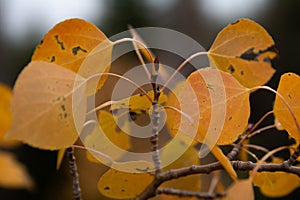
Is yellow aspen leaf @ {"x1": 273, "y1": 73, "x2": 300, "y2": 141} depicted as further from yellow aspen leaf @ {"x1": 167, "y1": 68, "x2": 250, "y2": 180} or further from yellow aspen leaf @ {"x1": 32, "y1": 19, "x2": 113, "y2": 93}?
yellow aspen leaf @ {"x1": 32, "y1": 19, "x2": 113, "y2": 93}

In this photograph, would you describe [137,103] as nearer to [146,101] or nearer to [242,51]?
[146,101]

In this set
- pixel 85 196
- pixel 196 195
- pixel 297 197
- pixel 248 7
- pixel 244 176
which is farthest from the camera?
pixel 248 7

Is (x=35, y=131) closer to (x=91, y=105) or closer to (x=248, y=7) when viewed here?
(x=91, y=105)

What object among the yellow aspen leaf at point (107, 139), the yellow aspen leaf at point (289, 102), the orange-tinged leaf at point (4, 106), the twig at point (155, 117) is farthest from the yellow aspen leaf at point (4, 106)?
the yellow aspen leaf at point (289, 102)

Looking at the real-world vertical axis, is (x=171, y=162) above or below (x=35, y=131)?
below

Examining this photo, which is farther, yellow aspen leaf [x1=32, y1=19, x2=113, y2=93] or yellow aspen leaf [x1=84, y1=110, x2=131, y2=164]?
yellow aspen leaf [x1=84, y1=110, x2=131, y2=164]

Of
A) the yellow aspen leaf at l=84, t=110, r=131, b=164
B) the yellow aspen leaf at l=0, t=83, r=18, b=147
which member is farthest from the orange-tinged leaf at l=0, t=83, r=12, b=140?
the yellow aspen leaf at l=84, t=110, r=131, b=164

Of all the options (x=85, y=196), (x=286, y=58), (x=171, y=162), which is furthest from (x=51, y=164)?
(x=171, y=162)
